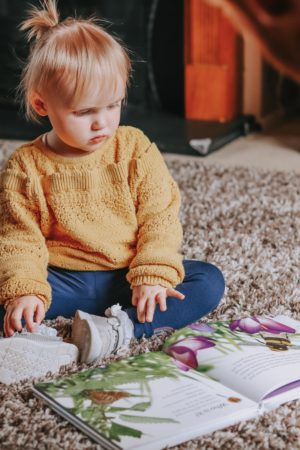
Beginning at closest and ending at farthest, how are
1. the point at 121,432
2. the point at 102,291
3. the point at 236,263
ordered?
the point at 121,432 < the point at 102,291 < the point at 236,263

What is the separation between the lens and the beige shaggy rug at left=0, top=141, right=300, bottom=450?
36.3 inches

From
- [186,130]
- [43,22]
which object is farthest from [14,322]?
[186,130]

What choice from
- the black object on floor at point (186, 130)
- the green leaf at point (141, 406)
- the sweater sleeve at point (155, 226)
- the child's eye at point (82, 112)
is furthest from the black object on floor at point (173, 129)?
the green leaf at point (141, 406)

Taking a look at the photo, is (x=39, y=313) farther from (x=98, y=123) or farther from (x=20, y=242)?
(x=98, y=123)

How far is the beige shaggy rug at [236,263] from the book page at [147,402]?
19 mm

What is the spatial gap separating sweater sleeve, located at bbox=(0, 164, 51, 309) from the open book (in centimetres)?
18

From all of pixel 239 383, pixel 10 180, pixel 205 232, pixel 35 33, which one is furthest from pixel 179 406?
pixel 205 232

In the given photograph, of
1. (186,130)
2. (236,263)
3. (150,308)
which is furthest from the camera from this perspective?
(186,130)

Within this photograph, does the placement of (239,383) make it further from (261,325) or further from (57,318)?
A: (57,318)

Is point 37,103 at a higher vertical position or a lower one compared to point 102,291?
higher

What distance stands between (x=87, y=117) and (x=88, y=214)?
15 cm

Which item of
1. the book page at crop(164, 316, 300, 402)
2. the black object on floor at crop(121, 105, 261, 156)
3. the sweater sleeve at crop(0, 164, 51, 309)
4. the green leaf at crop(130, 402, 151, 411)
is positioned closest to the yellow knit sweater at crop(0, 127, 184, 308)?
the sweater sleeve at crop(0, 164, 51, 309)

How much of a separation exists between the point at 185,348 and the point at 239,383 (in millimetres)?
123

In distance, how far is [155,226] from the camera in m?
1.24
